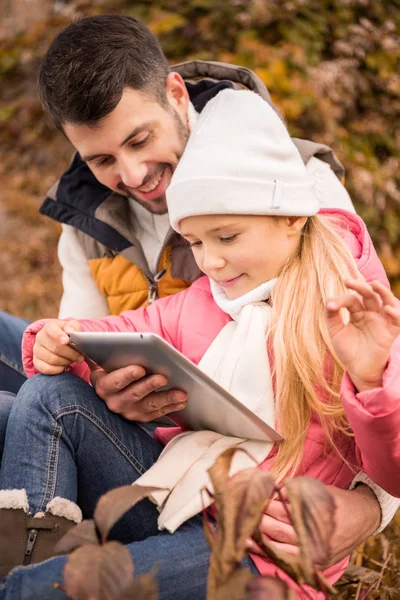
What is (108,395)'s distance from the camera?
5.96 feet

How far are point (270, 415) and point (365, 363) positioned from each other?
40 centimetres

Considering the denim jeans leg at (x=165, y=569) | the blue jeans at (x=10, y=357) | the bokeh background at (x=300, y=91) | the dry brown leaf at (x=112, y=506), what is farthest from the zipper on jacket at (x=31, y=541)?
the bokeh background at (x=300, y=91)

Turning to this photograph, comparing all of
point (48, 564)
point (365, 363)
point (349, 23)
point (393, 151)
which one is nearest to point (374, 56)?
point (349, 23)

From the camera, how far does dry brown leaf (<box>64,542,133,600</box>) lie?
3.02 ft

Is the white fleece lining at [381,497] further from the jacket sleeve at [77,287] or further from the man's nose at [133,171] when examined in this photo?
the jacket sleeve at [77,287]

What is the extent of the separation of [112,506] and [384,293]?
24.6 inches

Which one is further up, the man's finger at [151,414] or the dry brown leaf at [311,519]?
the dry brown leaf at [311,519]

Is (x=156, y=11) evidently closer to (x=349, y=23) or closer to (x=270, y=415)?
(x=349, y=23)

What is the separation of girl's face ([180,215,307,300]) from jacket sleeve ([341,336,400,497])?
1.43 ft

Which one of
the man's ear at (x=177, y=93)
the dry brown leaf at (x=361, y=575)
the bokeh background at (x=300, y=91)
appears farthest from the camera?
the bokeh background at (x=300, y=91)

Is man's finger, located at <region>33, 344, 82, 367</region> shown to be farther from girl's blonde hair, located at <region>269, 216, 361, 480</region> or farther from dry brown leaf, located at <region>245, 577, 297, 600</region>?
dry brown leaf, located at <region>245, 577, 297, 600</region>

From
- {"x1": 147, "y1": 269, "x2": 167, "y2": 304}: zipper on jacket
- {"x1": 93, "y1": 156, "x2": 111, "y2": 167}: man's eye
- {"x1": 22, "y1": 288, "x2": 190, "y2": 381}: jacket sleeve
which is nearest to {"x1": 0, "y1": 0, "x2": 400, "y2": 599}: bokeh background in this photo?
{"x1": 147, "y1": 269, "x2": 167, "y2": 304}: zipper on jacket

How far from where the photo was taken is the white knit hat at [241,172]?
1.72 m

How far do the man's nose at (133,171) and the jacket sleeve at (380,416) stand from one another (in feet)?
3.43
